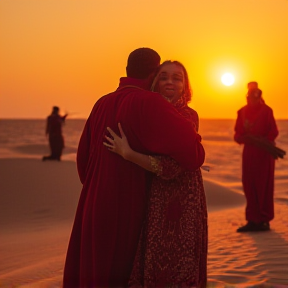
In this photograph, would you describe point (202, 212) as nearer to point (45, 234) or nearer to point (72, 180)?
point (45, 234)

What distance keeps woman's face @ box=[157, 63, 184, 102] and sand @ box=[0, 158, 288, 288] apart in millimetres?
2396

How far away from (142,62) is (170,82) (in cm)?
26

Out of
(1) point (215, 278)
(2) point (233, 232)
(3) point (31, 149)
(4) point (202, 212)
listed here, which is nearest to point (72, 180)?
(2) point (233, 232)

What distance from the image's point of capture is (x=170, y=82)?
3.46 metres

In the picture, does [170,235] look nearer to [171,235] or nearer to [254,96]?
[171,235]

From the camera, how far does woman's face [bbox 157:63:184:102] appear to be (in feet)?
11.4

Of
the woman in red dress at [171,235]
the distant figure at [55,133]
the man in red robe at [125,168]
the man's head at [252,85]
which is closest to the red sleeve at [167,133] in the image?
the man in red robe at [125,168]

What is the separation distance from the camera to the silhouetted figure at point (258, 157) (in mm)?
8078

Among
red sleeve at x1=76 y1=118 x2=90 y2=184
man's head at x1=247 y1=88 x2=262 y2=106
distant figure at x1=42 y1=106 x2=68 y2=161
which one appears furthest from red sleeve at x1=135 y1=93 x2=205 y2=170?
distant figure at x1=42 y1=106 x2=68 y2=161

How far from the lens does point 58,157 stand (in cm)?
1773

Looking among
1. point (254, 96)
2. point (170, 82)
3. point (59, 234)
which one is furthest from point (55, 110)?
point (170, 82)

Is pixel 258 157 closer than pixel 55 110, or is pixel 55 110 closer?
pixel 258 157

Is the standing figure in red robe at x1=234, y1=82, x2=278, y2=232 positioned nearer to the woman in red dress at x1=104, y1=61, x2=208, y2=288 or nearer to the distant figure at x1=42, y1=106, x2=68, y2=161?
the woman in red dress at x1=104, y1=61, x2=208, y2=288

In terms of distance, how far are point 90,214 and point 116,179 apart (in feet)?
0.81
